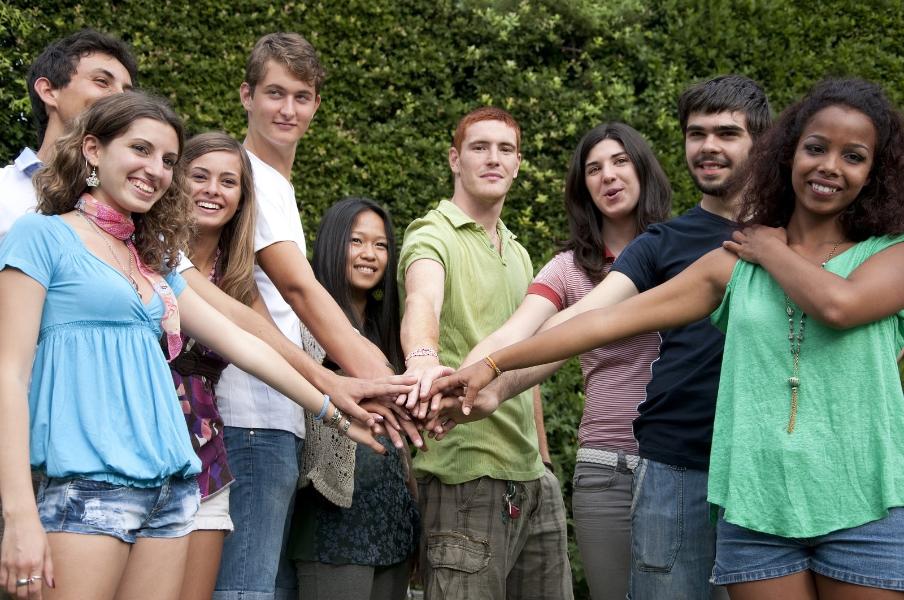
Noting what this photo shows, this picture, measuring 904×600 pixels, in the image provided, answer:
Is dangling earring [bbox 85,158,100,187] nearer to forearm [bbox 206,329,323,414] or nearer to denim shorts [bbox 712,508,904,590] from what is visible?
forearm [bbox 206,329,323,414]

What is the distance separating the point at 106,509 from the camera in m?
2.64

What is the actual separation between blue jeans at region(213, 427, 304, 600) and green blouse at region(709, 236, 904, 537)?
156 cm

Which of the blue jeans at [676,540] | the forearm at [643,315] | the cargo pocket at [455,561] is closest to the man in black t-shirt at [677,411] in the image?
the blue jeans at [676,540]

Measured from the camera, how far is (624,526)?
3.76m

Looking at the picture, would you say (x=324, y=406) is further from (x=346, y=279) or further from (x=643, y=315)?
(x=643, y=315)

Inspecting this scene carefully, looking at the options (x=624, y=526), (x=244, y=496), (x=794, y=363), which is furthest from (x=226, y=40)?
(x=794, y=363)

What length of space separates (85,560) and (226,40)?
13.7 feet

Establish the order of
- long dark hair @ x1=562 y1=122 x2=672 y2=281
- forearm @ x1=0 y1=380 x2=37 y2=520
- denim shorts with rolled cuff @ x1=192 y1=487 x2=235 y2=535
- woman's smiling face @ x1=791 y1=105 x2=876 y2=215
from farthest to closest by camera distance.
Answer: long dark hair @ x1=562 y1=122 x2=672 y2=281, denim shorts with rolled cuff @ x1=192 y1=487 x2=235 y2=535, woman's smiling face @ x1=791 y1=105 x2=876 y2=215, forearm @ x1=0 y1=380 x2=37 y2=520

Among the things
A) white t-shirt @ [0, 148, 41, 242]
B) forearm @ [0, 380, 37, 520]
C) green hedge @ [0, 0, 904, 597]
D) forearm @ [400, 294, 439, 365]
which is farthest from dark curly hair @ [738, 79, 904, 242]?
green hedge @ [0, 0, 904, 597]

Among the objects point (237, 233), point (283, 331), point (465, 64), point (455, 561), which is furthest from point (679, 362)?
point (465, 64)

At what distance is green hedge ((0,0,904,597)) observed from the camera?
6074 mm

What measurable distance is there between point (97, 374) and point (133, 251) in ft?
1.50

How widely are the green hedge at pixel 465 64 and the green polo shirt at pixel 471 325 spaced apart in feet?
5.54

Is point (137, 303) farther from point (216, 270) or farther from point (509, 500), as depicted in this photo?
point (509, 500)
